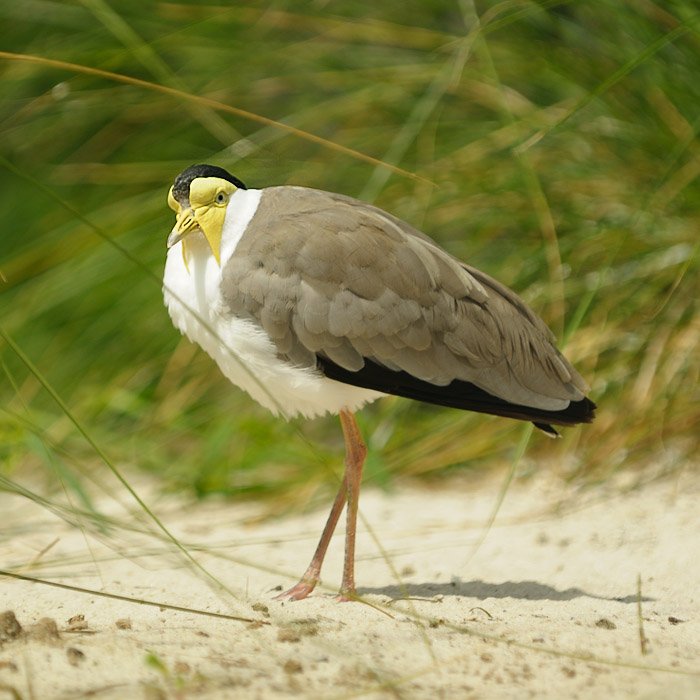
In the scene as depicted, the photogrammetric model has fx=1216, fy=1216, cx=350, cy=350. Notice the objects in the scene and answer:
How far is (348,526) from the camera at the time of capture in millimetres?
4094

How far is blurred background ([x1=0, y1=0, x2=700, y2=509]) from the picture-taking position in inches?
204

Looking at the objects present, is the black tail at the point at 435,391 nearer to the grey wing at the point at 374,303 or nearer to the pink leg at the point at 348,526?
the grey wing at the point at 374,303

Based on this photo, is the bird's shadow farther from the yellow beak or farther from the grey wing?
the yellow beak

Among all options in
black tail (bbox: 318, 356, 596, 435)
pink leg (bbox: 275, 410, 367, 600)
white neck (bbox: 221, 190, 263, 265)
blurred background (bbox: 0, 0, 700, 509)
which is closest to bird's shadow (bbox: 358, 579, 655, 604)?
pink leg (bbox: 275, 410, 367, 600)

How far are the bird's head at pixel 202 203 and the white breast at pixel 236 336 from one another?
0.03 m

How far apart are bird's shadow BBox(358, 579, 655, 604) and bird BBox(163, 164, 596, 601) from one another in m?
0.21

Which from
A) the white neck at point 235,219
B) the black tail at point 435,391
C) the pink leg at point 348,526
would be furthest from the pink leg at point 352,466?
the white neck at point 235,219

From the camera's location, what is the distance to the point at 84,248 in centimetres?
596

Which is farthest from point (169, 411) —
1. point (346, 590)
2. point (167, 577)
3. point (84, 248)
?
point (346, 590)

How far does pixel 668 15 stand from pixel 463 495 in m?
2.27

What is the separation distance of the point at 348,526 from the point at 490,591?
0.53 meters

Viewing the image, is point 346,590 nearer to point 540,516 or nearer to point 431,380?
point 431,380

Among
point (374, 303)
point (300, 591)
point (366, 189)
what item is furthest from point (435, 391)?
point (366, 189)

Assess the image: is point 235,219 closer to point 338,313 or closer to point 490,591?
point 338,313
